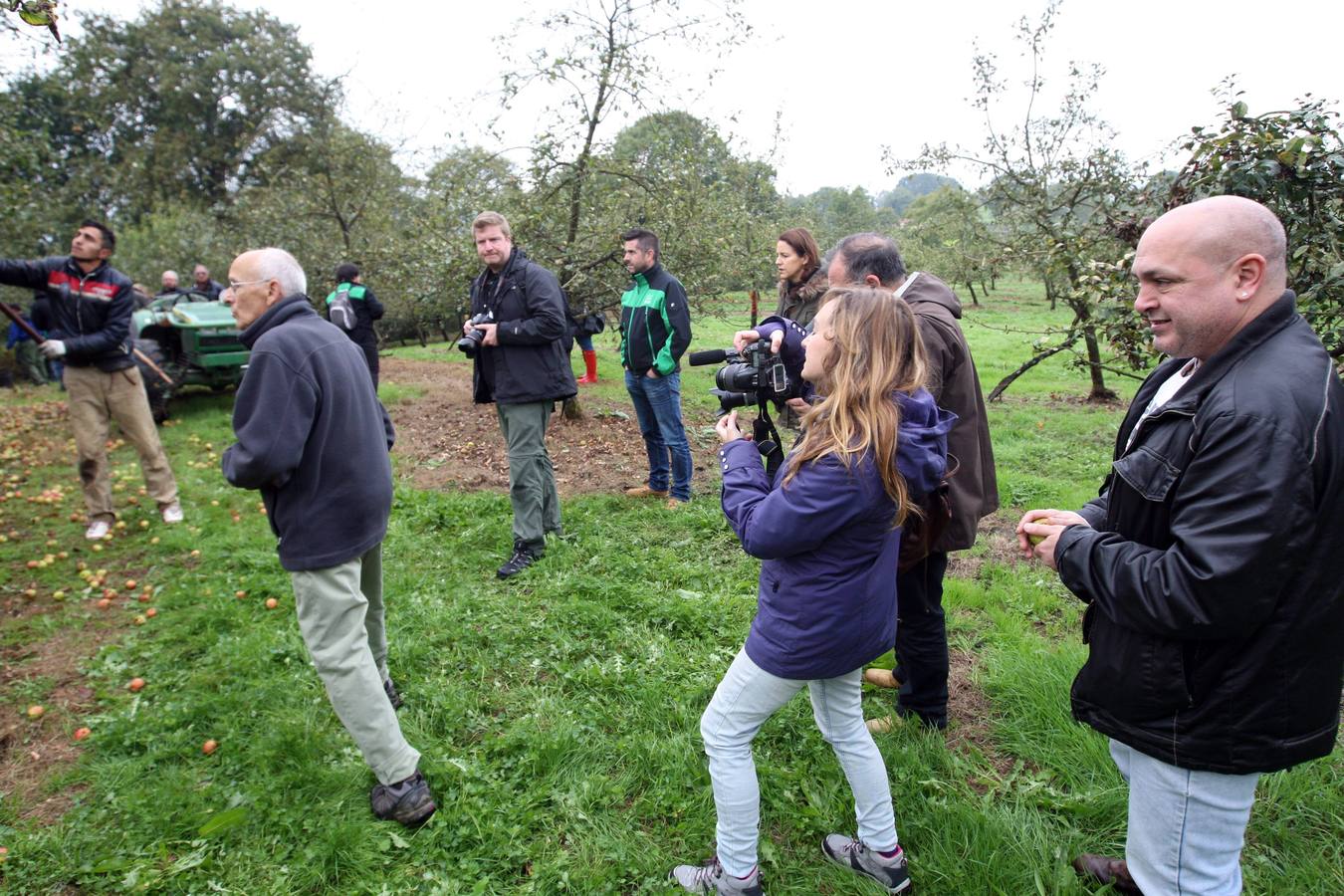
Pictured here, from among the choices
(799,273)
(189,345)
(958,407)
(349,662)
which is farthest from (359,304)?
(958,407)

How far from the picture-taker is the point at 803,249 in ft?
15.4

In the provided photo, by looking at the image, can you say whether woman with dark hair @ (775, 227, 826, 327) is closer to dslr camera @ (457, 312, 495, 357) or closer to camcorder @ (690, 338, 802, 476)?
dslr camera @ (457, 312, 495, 357)

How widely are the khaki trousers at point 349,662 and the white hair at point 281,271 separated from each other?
111 centimetres

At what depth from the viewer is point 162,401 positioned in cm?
931

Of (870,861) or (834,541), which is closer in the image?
(834,541)

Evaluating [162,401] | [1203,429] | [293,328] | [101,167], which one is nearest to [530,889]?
[293,328]

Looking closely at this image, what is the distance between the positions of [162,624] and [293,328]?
2789 millimetres

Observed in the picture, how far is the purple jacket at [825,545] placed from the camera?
192 cm

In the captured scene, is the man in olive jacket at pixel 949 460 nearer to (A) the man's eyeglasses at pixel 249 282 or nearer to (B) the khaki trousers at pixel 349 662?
(B) the khaki trousers at pixel 349 662

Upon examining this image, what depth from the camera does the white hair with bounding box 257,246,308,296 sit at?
9.12 feet

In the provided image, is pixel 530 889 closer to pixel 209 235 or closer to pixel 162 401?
pixel 162 401

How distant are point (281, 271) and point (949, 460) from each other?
109 inches

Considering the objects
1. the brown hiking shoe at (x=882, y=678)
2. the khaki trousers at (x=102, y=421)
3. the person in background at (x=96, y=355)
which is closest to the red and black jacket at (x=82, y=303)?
the person in background at (x=96, y=355)

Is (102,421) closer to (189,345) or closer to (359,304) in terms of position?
(359,304)
